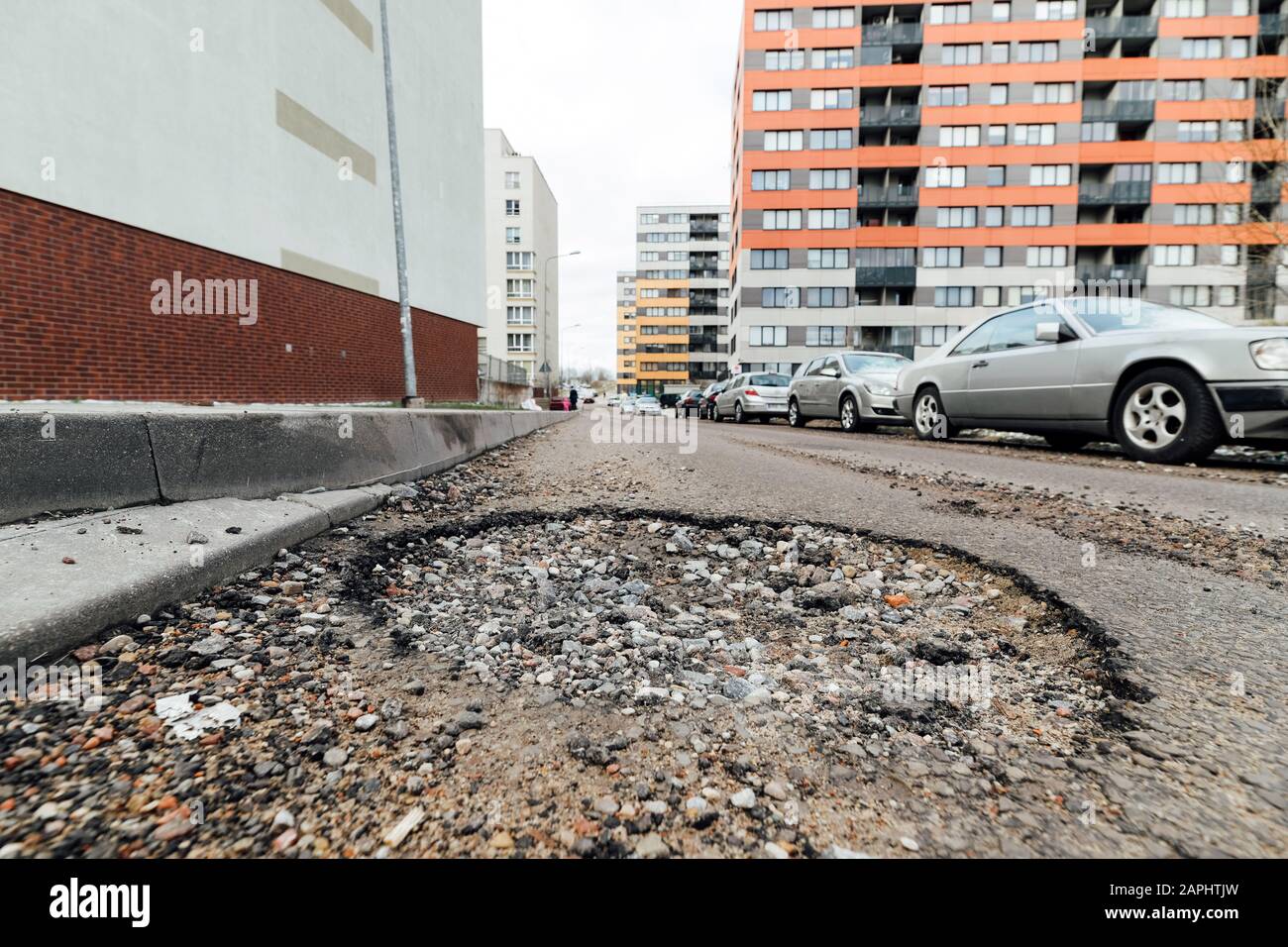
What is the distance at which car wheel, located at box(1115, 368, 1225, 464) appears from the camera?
5.71 m

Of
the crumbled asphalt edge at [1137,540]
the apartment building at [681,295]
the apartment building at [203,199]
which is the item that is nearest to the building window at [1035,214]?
the apartment building at [203,199]

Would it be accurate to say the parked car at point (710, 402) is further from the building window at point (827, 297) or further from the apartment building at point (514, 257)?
the apartment building at point (514, 257)

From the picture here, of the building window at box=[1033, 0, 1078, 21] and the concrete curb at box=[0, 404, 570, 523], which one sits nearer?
the concrete curb at box=[0, 404, 570, 523]

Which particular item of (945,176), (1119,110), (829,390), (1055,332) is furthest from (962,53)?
(1055,332)

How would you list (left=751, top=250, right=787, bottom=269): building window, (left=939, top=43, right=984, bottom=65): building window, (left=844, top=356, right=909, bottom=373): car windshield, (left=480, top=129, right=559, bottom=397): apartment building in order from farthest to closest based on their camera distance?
1. (left=480, top=129, right=559, bottom=397): apartment building
2. (left=751, top=250, right=787, bottom=269): building window
3. (left=939, top=43, right=984, bottom=65): building window
4. (left=844, top=356, right=909, bottom=373): car windshield

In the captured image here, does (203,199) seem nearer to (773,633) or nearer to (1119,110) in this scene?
(773,633)

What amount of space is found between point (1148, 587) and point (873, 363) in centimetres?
1095

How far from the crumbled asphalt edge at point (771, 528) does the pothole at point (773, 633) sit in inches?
0.7

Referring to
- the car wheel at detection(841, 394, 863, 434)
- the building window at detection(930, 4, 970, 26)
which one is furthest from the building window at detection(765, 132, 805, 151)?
the car wheel at detection(841, 394, 863, 434)

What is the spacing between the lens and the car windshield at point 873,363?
12.3 meters

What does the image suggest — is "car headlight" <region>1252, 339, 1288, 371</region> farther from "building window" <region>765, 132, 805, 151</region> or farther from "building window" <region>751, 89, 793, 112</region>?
"building window" <region>751, 89, 793, 112</region>

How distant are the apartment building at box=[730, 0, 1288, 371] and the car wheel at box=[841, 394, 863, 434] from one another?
4006 cm
